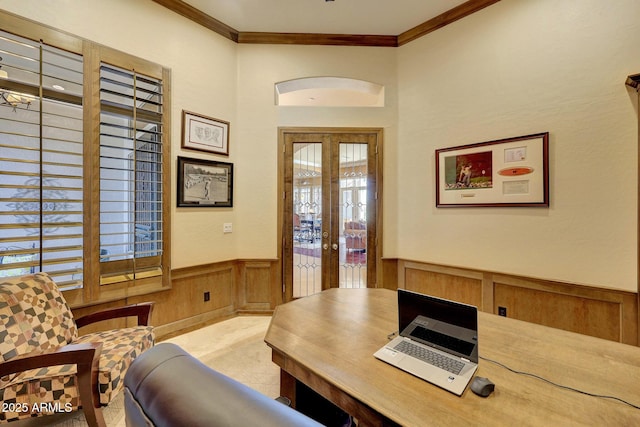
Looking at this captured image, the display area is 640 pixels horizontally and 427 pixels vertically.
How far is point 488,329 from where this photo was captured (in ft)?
4.90

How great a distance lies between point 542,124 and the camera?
2.51 metres

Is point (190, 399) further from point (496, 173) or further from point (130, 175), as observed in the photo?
point (496, 173)

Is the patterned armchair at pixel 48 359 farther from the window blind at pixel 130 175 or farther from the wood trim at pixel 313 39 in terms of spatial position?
the wood trim at pixel 313 39

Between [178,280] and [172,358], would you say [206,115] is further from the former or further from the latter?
[172,358]

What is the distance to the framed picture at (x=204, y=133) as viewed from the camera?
2.98 meters

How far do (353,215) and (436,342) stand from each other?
7.83 ft

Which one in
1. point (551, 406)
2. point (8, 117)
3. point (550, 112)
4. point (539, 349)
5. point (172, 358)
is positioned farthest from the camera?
point (550, 112)

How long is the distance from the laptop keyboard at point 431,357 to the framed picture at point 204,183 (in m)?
2.62

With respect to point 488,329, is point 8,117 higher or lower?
higher

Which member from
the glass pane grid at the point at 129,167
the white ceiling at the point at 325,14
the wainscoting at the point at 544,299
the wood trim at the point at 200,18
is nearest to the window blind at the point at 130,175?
the glass pane grid at the point at 129,167

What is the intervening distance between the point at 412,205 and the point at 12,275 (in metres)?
3.69

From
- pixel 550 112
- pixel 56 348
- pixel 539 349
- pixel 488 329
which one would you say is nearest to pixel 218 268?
pixel 56 348

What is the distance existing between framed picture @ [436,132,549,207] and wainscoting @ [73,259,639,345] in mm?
762

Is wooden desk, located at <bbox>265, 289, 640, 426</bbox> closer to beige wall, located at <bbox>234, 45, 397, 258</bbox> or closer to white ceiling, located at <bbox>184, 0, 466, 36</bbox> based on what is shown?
beige wall, located at <bbox>234, 45, 397, 258</bbox>
